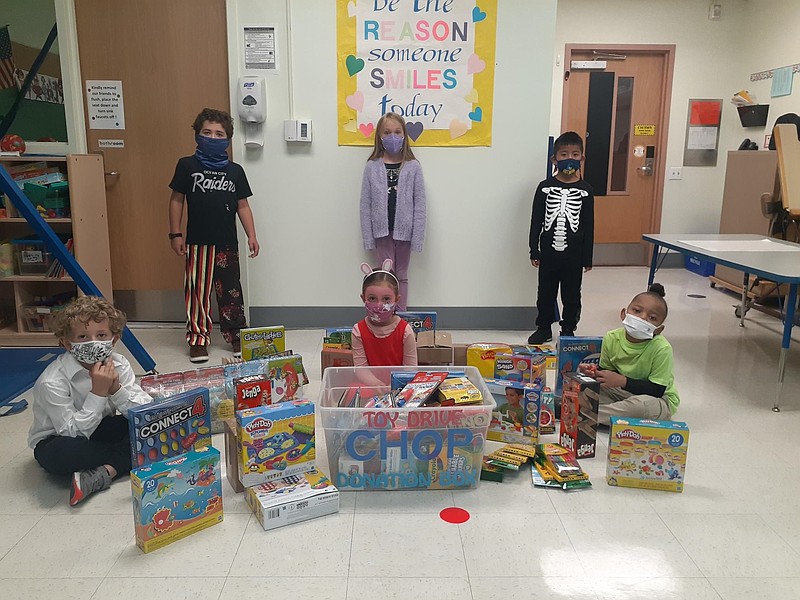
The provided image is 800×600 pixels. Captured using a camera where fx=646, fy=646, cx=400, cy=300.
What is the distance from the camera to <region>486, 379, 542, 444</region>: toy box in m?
2.50

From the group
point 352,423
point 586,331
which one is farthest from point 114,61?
point 586,331

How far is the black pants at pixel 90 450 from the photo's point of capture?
221cm

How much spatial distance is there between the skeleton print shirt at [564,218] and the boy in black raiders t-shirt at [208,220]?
1.73m

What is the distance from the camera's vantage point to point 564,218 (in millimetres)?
3814

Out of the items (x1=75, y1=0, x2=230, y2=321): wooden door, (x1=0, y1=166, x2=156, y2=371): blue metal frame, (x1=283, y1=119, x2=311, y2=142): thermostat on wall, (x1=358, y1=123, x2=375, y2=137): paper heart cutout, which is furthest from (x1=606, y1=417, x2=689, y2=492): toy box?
(x1=75, y1=0, x2=230, y2=321): wooden door

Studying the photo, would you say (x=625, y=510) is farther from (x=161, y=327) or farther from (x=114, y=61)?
(x=114, y=61)

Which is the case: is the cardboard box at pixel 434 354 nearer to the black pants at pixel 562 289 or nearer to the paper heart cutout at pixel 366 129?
the black pants at pixel 562 289

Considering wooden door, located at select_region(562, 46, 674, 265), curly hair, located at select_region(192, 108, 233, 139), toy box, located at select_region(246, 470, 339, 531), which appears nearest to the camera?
toy box, located at select_region(246, 470, 339, 531)

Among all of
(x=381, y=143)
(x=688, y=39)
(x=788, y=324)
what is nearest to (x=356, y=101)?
(x=381, y=143)

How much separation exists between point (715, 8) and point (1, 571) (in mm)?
6918

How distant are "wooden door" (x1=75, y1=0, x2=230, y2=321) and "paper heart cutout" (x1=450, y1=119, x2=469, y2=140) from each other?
1470 millimetres

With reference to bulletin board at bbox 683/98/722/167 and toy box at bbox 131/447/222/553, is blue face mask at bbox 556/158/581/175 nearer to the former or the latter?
toy box at bbox 131/447/222/553

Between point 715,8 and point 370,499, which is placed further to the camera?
point 715,8

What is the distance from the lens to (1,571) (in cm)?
181
